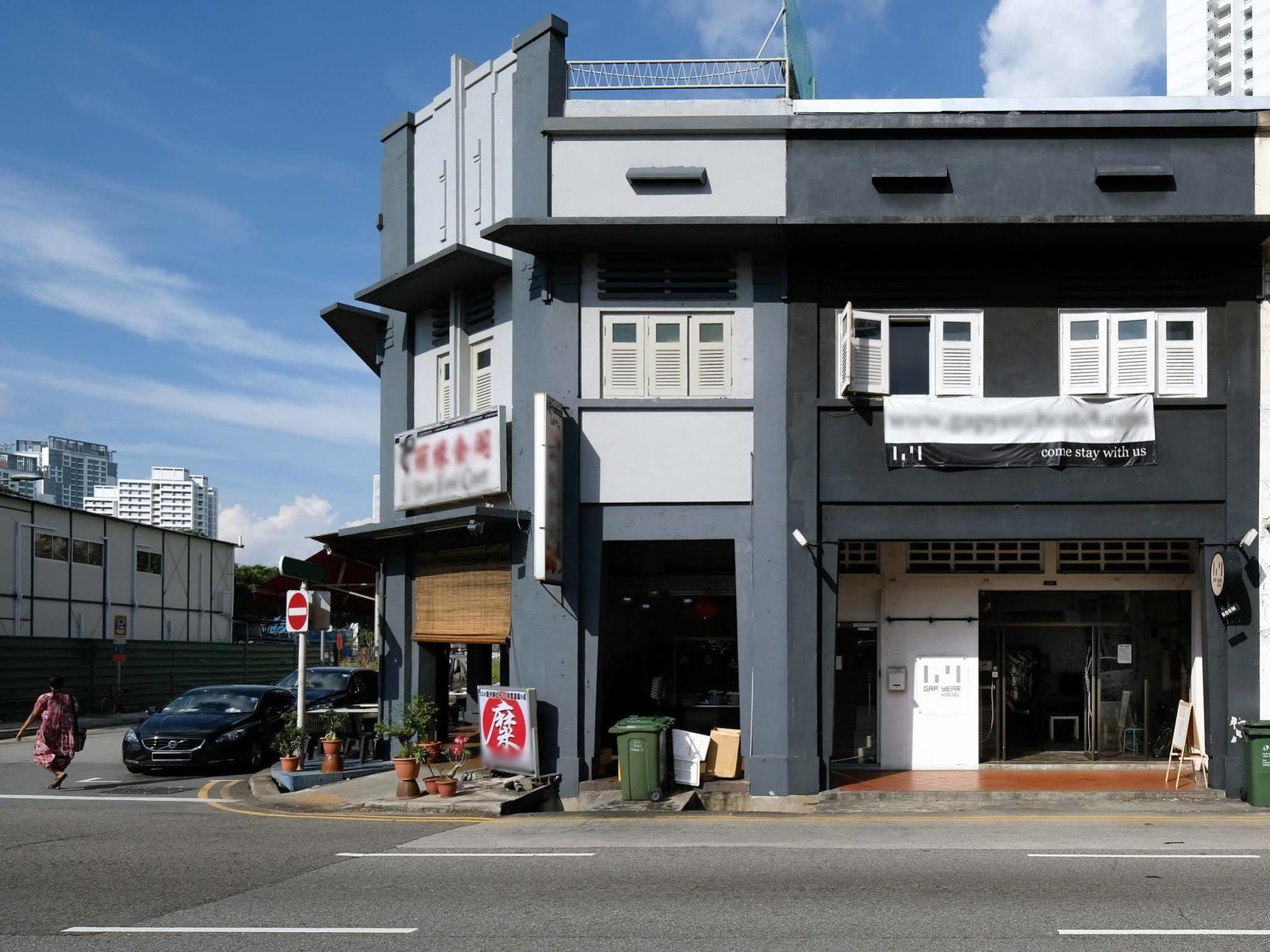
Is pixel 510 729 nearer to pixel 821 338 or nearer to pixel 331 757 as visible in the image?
→ pixel 331 757

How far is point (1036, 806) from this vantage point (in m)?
14.9

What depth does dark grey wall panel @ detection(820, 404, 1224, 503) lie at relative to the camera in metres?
15.7

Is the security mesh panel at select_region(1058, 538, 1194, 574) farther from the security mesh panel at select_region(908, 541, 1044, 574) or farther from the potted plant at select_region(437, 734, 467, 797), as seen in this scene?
the potted plant at select_region(437, 734, 467, 797)

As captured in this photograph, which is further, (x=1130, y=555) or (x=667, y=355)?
(x=1130, y=555)

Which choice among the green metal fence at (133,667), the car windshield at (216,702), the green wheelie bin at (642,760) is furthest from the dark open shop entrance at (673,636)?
the green metal fence at (133,667)

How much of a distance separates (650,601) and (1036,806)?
6960 mm

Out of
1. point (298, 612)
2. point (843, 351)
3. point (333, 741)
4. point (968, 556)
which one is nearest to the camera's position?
point (843, 351)

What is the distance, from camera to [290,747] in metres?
17.6

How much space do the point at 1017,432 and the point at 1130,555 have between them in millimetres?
3369

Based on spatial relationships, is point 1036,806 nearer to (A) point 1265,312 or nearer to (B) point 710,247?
(A) point 1265,312

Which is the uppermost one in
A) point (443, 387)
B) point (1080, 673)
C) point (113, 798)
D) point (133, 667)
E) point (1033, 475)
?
point (443, 387)

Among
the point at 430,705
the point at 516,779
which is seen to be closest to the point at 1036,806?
the point at 516,779

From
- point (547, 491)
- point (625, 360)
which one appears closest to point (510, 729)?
point (547, 491)

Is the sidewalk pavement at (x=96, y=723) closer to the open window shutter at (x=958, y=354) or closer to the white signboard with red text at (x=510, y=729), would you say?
the white signboard with red text at (x=510, y=729)
